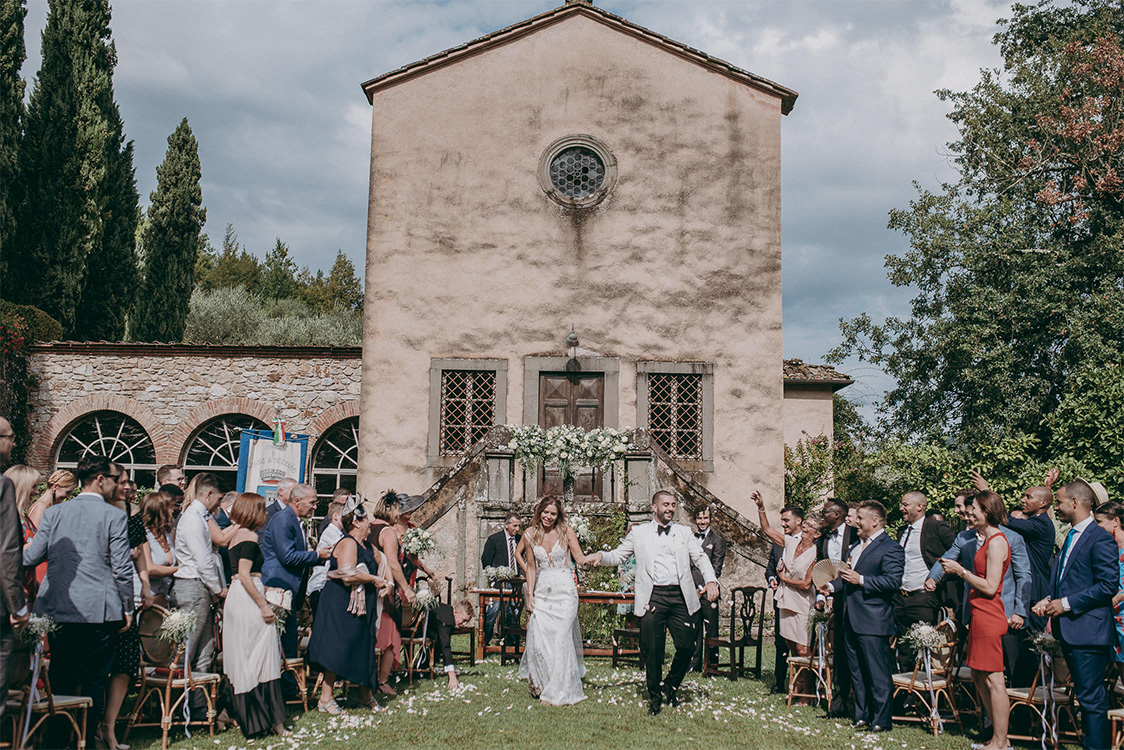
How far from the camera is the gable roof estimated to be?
50.4 ft

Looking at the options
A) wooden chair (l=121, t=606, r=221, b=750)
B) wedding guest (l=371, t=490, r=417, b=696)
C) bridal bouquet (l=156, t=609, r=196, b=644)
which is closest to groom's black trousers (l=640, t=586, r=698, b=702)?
wedding guest (l=371, t=490, r=417, b=696)

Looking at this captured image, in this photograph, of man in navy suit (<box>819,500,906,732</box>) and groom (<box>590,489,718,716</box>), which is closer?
man in navy suit (<box>819,500,906,732</box>)

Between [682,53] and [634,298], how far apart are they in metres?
4.53

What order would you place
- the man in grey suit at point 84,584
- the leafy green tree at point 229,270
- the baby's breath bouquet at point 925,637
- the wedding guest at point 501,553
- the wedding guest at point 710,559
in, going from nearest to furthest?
the man in grey suit at point 84,584
the baby's breath bouquet at point 925,637
the wedding guest at point 710,559
the wedding guest at point 501,553
the leafy green tree at point 229,270

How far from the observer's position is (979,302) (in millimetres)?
16328

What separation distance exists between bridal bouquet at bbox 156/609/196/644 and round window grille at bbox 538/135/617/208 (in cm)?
1036

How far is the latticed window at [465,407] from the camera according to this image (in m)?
14.8

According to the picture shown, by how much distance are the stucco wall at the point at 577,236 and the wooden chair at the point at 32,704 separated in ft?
28.8

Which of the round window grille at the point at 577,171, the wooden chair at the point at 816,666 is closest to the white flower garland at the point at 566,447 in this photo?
the wooden chair at the point at 816,666

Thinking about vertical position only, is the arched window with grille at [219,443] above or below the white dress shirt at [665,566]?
above

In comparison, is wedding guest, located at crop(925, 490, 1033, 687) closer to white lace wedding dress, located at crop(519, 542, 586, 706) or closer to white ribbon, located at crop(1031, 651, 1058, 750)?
white ribbon, located at crop(1031, 651, 1058, 750)

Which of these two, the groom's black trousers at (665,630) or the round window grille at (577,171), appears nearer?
the groom's black trousers at (665,630)

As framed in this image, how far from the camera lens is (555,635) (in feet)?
26.1

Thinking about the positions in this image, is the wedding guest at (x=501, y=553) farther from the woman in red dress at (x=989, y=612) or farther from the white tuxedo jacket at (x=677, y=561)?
the woman in red dress at (x=989, y=612)
